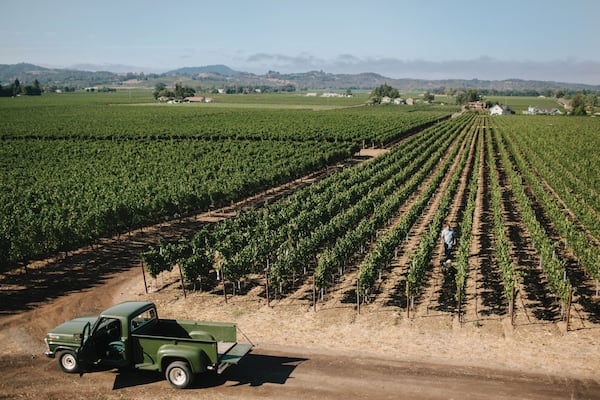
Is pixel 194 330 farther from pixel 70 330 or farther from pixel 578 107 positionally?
pixel 578 107

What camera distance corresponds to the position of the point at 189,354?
13086 millimetres

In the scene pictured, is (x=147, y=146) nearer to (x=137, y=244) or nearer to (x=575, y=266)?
(x=137, y=244)

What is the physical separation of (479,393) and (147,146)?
6246cm

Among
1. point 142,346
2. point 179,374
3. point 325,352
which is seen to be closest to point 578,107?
point 325,352

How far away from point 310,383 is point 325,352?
2.02 metres

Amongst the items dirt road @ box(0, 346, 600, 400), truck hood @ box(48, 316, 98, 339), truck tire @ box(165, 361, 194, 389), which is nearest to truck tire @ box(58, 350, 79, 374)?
dirt road @ box(0, 346, 600, 400)

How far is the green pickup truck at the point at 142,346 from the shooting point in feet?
43.2

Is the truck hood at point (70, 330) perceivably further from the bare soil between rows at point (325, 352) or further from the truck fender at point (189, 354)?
the truck fender at point (189, 354)

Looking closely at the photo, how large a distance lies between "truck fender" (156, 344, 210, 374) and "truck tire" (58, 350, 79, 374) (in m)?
2.84

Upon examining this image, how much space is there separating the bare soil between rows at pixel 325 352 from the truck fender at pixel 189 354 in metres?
0.91

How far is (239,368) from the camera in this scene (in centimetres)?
1497

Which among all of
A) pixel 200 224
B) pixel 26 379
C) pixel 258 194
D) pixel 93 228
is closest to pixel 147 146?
pixel 258 194

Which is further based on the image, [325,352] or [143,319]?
[325,352]

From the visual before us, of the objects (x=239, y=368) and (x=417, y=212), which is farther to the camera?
(x=417, y=212)
